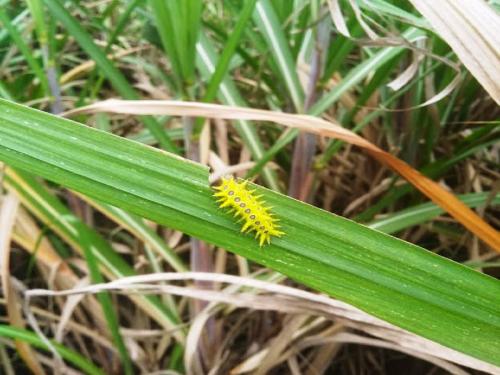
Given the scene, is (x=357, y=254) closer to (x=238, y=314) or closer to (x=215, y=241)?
(x=215, y=241)

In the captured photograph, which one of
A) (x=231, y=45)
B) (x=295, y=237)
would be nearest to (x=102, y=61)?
(x=231, y=45)

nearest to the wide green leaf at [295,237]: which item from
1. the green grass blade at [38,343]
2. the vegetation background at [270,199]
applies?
the vegetation background at [270,199]

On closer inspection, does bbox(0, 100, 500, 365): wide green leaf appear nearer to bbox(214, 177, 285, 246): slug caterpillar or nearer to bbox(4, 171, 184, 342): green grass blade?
bbox(214, 177, 285, 246): slug caterpillar

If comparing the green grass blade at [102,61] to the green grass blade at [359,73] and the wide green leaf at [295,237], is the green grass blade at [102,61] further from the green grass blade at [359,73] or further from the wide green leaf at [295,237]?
the wide green leaf at [295,237]

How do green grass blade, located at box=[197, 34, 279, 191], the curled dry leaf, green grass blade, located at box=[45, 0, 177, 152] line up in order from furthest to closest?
green grass blade, located at box=[197, 34, 279, 191], green grass blade, located at box=[45, 0, 177, 152], the curled dry leaf

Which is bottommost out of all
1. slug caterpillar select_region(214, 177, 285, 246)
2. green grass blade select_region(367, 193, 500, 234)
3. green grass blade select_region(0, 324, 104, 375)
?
green grass blade select_region(0, 324, 104, 375)

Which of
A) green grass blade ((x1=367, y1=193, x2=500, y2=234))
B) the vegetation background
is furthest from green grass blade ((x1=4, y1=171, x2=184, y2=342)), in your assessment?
green grass blade ((x1=367, y1=193, x2=500, y2=234))

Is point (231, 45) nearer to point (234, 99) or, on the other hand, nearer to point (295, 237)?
point (234, 99)
